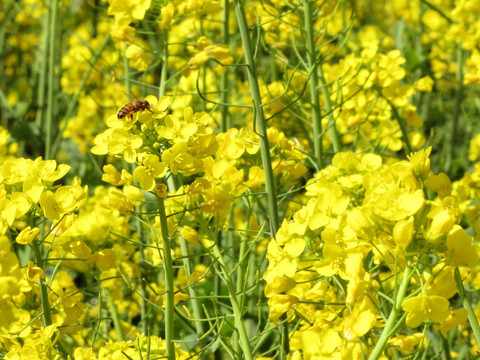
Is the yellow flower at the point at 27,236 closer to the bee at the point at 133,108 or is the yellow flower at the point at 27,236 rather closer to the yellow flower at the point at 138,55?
the bee at the point at 133,108

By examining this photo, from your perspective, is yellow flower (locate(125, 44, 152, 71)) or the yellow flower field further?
yellow flower (locate(125, 44, 152, 71))

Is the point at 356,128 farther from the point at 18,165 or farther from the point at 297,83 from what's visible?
the point at 18,165

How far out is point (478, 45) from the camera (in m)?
2.47

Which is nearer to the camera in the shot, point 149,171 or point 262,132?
point 149,171

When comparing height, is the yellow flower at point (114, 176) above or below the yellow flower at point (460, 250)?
above

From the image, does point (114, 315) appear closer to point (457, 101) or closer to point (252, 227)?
point (252, 227)

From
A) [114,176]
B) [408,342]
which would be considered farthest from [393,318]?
[114,176]

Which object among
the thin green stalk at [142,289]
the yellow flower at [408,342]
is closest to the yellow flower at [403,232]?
the yellow flower at [408,342]

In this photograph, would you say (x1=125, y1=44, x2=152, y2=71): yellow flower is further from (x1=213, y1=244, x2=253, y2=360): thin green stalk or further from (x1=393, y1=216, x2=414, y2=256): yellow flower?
(x1=393, y1=216, x2=414, y2=256): yellow flower

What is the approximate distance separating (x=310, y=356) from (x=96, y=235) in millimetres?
872

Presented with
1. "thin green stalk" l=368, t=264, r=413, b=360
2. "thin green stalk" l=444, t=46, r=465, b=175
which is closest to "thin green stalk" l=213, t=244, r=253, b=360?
"thin green stalk" l=368, t=264, r=413, b=360

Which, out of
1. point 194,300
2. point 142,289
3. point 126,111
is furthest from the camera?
point 142,289

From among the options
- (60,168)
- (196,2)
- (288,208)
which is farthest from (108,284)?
(288,208)

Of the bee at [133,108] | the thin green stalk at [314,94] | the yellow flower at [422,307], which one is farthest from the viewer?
the thin green stalk at [314,94]
